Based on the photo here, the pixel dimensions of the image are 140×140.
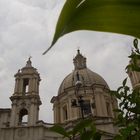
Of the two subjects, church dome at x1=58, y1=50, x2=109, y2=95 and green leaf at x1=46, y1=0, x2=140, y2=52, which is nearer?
green leaf at x1=46, y1=0, x2=140, y2=52

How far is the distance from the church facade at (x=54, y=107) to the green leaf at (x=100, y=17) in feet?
57.9

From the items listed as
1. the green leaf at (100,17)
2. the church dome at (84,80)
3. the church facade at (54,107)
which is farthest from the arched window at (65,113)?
the green leaf at (100,17)

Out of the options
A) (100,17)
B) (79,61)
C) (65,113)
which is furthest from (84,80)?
(100,17)

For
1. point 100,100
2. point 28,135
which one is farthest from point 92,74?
point 28,135

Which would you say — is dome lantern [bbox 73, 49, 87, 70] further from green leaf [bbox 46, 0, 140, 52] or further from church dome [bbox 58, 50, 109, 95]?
green leaf [bbox 46, 0, 140, 52]

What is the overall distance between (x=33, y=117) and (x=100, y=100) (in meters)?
7.88

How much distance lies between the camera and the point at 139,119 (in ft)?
3.65

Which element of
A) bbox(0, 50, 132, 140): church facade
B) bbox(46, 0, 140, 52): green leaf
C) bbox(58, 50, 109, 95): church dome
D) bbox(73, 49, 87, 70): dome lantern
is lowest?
bbox(46, 0, 140, 52): green leaf

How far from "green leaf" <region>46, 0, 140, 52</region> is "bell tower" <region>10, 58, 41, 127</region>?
70.4 feet

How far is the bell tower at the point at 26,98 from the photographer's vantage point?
2148 cm

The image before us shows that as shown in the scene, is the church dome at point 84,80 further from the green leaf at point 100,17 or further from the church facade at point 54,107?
the green leaf at point 100,17

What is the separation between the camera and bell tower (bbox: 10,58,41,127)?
21478 millimetres

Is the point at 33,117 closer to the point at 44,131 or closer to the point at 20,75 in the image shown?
the point at 44,131

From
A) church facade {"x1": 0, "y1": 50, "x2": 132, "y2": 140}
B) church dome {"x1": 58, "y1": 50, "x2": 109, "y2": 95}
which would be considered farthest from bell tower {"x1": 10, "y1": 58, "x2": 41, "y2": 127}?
church dome {"x1": 58, "y1": 50, "x2": 109, "y2": 95}
